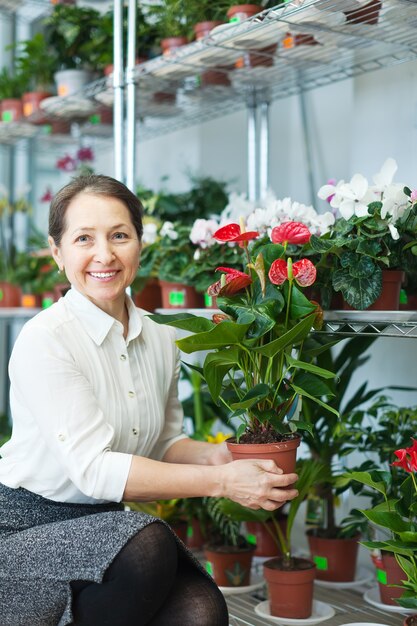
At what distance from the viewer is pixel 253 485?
178cm

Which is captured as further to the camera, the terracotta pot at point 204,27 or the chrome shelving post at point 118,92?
the chrome shelving post at point 118,92

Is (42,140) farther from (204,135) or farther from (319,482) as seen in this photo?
(319,482)

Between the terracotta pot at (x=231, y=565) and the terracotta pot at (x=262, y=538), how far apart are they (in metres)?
0.13

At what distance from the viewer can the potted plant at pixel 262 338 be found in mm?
1890

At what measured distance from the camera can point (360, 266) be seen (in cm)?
213

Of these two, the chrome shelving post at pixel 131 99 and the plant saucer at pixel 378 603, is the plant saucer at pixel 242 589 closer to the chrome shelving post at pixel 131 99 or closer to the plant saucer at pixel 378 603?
the plant saucer at pixel 378 603

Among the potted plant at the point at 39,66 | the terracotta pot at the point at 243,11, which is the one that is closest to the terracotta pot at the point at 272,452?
the terracotta pot at the point at 243,11

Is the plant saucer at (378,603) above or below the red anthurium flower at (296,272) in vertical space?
below

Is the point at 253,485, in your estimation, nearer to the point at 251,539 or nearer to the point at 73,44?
the point at 251,539

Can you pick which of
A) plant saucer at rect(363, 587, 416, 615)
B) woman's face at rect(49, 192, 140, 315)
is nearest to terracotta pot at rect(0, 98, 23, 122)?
woman's face at rect(49, 192, 140, 315)

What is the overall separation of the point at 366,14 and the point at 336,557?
1.70 m

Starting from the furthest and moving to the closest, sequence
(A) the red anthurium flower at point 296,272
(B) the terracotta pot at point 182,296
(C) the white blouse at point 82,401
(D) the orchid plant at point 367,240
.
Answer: (B) the terracotta pot at point 182,296, (D) the orchid plant at point 367,240, (A) the red anthurium flower at point 296,272, (C) the white blouse at point 82,401

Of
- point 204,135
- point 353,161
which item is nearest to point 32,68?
point 204,135

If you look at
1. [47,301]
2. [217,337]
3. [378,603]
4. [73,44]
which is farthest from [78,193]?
[73,44]
